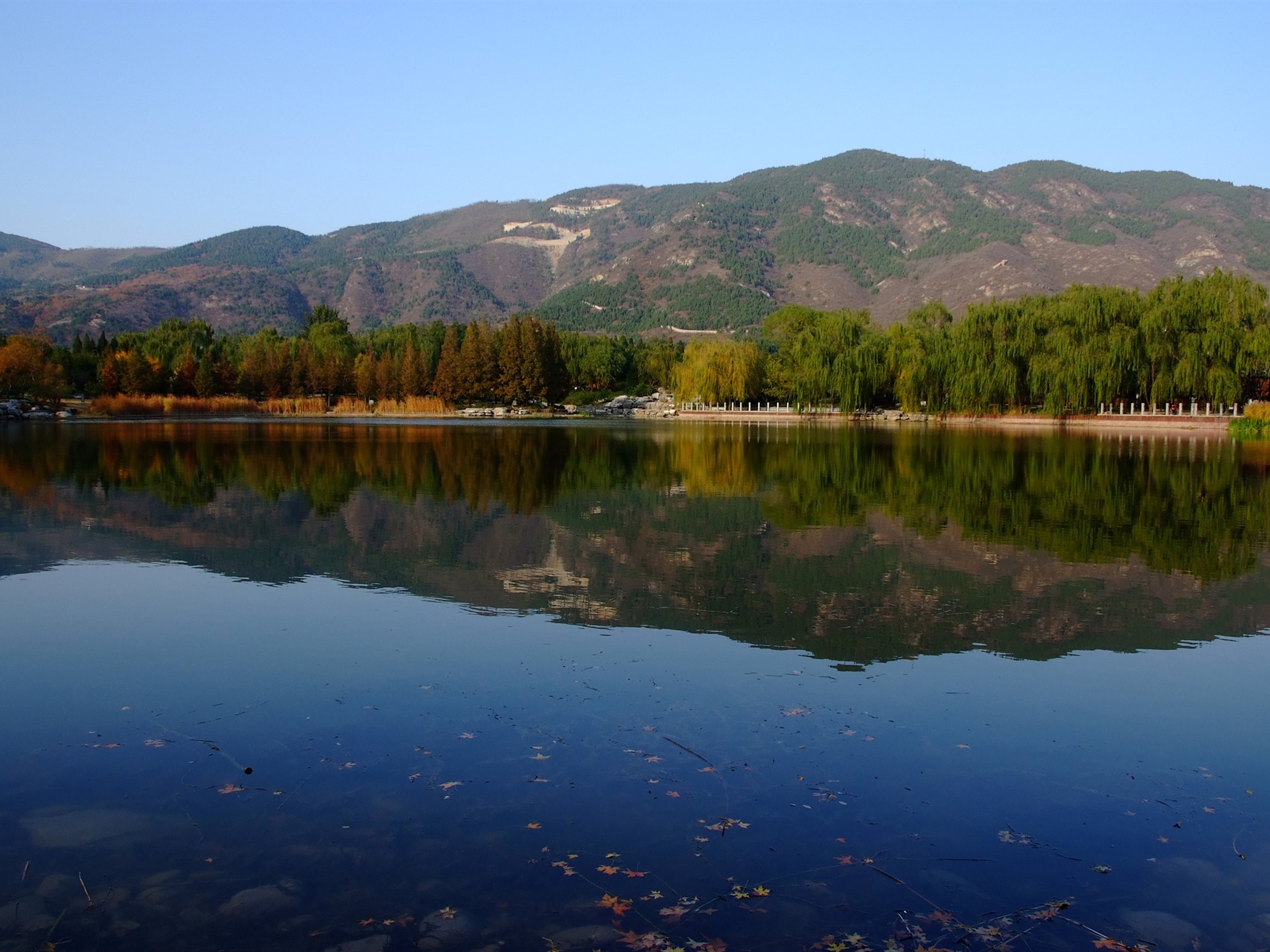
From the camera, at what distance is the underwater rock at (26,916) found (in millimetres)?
4332

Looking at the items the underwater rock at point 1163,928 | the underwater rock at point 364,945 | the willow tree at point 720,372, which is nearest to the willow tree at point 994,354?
the willow tree at point 720,372

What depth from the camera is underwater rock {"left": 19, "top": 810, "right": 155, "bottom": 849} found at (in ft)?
16.8

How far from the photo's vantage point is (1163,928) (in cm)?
444

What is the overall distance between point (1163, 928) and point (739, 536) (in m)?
11.0

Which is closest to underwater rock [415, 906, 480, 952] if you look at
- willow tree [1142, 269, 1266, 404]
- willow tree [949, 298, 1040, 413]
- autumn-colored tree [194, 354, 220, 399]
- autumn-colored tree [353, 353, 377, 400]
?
willow tree [1142, 269, 1266, 404]

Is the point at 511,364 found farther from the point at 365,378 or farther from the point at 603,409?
the point at 603,409

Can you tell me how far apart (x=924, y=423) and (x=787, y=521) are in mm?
51281

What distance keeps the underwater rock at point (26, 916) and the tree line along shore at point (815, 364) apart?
58213 millimetres

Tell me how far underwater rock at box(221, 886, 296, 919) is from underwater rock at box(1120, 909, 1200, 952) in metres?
3.79

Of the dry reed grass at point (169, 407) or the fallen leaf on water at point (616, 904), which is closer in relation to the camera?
the fallen leaf on water at point (616, 904)

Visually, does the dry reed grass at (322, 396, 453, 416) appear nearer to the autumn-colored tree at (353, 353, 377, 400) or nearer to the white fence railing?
the autumn-colored tree at (353, 353, 377, 400)

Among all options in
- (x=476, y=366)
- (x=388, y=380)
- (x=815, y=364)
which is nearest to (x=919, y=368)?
(x=815, y=364)

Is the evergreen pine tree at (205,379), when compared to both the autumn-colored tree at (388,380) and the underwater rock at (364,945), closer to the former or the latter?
the autumn-colored tree at (388,380)

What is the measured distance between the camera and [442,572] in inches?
481
